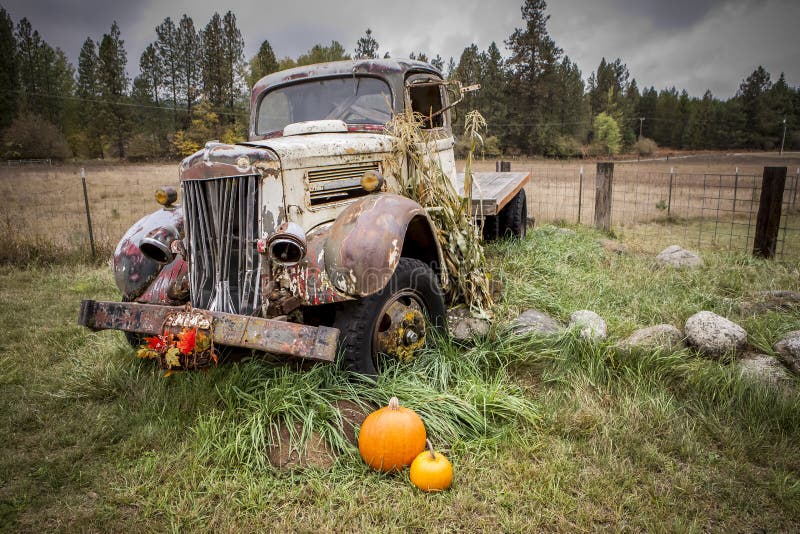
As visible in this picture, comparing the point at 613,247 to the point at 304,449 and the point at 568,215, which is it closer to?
the point at 568,215

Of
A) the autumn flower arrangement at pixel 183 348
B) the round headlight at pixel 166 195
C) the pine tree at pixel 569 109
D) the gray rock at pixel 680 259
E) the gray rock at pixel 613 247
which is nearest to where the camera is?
the autumn flower arrangement at pixel 183 348

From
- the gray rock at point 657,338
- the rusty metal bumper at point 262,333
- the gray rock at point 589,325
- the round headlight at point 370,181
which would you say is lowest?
the gray rock at point 657,338

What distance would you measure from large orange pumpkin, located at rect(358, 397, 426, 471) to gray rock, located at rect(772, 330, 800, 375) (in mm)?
Result: 2530

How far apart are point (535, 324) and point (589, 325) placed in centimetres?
39

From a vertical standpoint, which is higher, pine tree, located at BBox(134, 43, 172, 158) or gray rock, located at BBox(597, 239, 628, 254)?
pine tree, located at BBox(134, 43, 172, 158)

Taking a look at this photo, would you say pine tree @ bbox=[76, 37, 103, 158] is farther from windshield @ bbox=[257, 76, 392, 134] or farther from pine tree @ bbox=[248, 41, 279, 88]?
windshield @ bbox=[257, 76, 392, 134]

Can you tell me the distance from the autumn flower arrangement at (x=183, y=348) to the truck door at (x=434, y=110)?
2425 millimetres

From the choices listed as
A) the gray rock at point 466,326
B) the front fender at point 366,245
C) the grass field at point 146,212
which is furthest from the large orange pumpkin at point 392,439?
the grass field at point 146,212

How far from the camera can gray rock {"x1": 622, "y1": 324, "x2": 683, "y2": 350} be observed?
333 centimetres

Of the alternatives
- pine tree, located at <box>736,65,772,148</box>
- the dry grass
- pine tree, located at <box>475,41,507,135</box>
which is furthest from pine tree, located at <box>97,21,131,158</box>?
pine tree, located at <box>736,65,772,148</box>

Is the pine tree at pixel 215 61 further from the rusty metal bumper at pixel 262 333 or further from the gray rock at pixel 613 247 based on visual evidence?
the rusty metal bumper at pixel 262 333

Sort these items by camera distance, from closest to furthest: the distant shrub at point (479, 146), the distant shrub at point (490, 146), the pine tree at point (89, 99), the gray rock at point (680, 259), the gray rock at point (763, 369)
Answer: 1. the gray rock at point (763, 369)
2. the distant shrub at point (490, 146)
3. the distant shrub at point (479, 146)
4. the gray rock at point (680, 259)
5. the pine tree at point (89, 99)

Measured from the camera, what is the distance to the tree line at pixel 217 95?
3325 cm

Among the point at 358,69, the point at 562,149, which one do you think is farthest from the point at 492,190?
the point at 562,149
